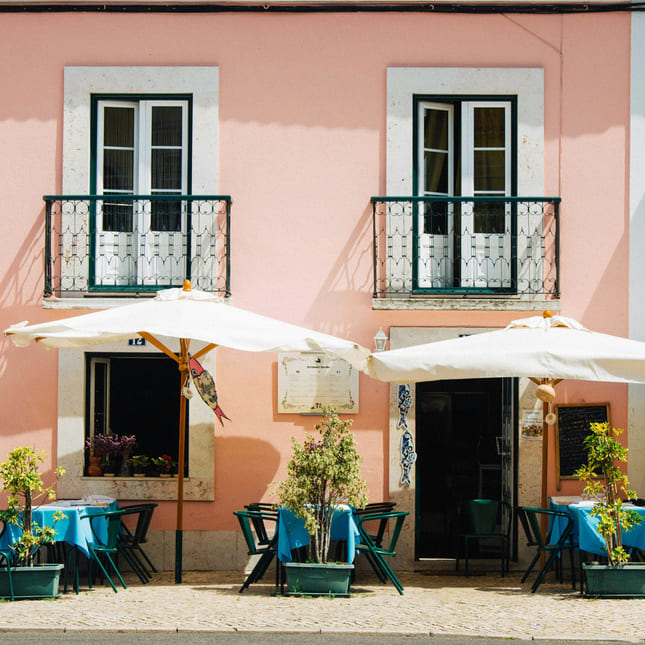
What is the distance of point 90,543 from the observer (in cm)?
903

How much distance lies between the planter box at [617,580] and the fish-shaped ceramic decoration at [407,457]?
2.32 meters

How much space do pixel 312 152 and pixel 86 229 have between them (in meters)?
2.45

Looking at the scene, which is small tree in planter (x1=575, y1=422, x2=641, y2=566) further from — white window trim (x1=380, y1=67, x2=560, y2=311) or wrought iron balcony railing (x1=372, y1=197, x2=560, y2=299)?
white window trim (x1=380, y1=67, x2=560, y2=311)

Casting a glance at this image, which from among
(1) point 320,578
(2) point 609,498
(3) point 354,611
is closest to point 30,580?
(1) point 320,578

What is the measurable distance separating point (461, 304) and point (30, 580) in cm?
482

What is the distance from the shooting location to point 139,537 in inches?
381

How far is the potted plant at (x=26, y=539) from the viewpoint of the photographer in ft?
27.3

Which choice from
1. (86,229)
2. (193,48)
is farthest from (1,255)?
(193,48)

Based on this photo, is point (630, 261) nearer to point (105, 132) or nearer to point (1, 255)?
point (105, 132)

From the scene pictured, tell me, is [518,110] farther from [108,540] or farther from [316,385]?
[108,540]

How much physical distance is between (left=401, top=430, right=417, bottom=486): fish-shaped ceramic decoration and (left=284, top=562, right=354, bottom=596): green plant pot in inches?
77.2

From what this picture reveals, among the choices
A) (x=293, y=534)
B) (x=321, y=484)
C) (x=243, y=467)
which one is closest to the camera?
(x=321, y=484)

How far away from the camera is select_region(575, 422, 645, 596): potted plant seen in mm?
8453

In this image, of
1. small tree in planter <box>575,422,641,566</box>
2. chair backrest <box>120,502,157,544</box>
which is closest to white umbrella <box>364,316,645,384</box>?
small tree in planter <box>575,422,641,566</box>
